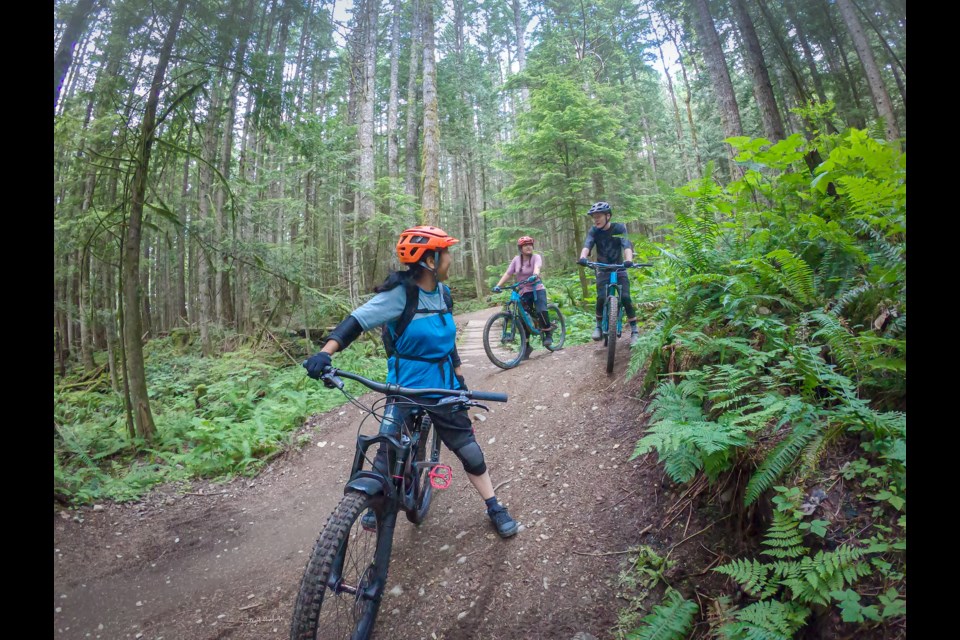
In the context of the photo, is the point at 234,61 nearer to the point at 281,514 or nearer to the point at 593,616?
the point at 281,514

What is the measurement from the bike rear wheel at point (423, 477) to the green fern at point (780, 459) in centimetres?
204

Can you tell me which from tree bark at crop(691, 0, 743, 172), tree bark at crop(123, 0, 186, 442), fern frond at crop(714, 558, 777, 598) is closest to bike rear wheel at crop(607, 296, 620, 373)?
fern frond at crop(714, 558, 777, 598)

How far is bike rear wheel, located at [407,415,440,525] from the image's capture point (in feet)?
10.1

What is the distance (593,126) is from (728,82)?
179 inches

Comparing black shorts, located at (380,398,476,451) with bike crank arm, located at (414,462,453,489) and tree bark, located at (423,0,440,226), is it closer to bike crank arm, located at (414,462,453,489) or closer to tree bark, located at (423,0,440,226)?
bike crank arm, located at (414,462,453,489)

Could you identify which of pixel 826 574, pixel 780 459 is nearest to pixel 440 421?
pixel 780 459

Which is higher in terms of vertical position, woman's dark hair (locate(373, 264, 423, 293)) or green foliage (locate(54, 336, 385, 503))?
woman's dark hair (locate(373, 264, 423, 293))

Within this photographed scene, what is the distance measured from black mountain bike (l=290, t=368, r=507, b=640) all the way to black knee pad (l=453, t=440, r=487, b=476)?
0.31 m

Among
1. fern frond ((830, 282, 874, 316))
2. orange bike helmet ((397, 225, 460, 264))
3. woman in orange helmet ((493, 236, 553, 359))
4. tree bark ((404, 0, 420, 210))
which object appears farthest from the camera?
tree bark ((404, 0, 420, 210))

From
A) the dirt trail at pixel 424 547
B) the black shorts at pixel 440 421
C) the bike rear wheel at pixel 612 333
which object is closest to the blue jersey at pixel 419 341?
the black shorts at pixel 440 421

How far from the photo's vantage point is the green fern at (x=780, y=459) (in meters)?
2.18

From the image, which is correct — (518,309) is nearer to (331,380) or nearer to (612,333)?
(612,333)

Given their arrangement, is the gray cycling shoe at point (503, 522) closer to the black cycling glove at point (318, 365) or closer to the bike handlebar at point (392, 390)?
the bike handlebar at point (392, 390)

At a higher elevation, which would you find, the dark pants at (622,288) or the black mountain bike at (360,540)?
the dark pants at (622,288)
